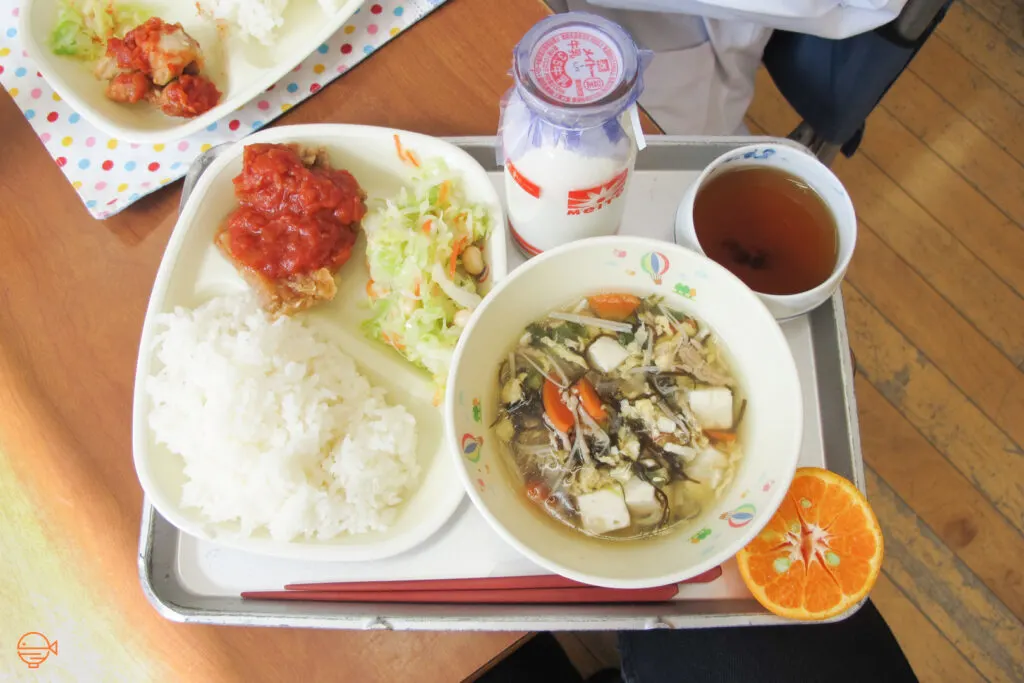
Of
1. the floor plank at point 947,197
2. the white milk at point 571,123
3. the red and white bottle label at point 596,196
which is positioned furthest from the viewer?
the floor plank at point 947,197

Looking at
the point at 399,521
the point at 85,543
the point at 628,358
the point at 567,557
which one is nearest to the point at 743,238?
the point at 628,358

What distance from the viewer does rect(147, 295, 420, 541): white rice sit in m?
1.13

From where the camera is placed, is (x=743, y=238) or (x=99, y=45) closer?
(x=743, y=238)

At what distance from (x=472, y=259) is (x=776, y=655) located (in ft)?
3.11

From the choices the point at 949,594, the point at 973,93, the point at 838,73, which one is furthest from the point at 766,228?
the point at 973,93

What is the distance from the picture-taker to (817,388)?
124 centimetres

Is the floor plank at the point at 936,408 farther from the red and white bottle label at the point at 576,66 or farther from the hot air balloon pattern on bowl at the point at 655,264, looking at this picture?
the red and white bottle label at the point at 576,66

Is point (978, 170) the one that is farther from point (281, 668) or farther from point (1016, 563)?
point (281, 668)

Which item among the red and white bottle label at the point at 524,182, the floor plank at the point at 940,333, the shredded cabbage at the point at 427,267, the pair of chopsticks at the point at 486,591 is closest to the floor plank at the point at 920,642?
the floor plank at the point at 940,333

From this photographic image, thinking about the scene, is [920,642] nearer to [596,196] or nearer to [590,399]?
[590,399]

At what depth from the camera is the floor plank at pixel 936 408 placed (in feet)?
6.86

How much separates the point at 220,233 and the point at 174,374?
0.90 feet

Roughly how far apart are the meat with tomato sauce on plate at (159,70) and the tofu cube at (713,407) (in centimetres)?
111

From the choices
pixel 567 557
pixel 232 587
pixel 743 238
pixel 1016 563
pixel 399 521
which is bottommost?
pixel 1016 563
